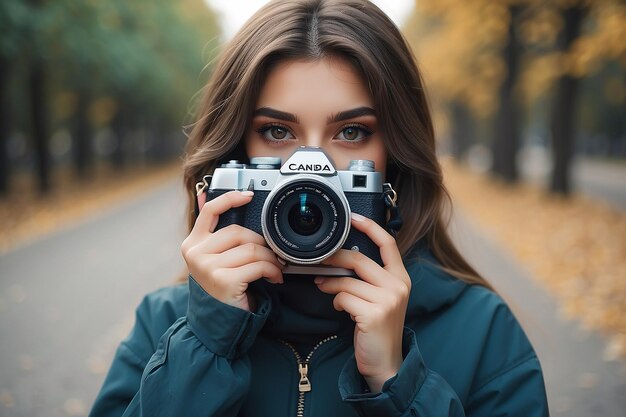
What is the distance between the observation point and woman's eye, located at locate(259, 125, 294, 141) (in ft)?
5.31

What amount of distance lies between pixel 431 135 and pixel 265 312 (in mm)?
724

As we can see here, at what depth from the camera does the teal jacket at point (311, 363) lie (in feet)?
4.54

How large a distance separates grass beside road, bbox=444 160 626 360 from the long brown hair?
16.8 inches

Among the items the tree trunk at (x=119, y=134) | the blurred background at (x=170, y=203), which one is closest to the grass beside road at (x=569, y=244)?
the blurred background at (x=170, y=203)

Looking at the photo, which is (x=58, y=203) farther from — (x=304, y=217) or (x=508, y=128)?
(x=304, y=217)

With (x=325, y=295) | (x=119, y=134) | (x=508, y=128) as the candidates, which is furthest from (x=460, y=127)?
(x=325, y=295)

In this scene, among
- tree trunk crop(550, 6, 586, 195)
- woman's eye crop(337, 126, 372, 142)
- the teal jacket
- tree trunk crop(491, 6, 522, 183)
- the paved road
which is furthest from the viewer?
tree trunk crop(491, 6, 522, 183)

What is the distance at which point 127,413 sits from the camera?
1.44 metres

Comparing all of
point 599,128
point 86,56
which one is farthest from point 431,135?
point 599,128

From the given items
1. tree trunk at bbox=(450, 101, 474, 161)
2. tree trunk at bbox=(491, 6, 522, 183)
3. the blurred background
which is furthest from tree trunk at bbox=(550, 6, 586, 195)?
tree trunk at bbox=(450, 101, 474, 161)

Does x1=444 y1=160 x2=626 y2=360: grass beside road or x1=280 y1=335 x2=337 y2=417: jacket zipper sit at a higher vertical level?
x1=280 y1=335 x2=337 y2=417: jacket zipper

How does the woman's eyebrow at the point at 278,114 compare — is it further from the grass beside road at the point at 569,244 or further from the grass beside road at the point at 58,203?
the grass beside road at the point at 58,203

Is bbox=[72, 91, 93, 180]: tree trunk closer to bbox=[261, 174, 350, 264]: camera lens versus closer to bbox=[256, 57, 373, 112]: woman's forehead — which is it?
bbox=[256, 57, 373, 112]: woman's forehead

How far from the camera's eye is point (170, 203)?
16.2 meters
